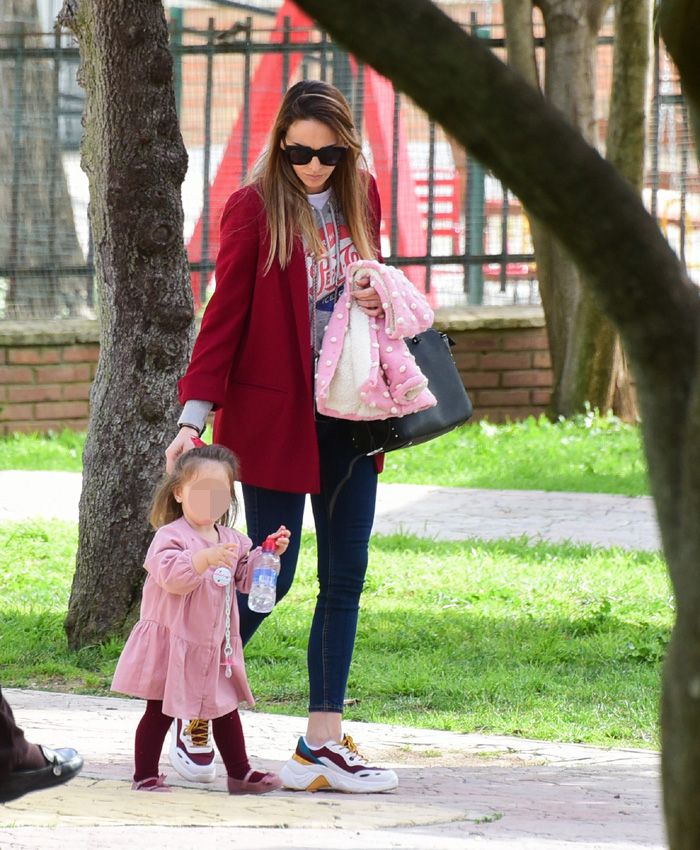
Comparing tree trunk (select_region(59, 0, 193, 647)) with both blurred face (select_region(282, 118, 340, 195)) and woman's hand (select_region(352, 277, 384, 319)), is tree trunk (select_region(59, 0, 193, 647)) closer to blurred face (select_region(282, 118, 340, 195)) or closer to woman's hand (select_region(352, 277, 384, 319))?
blurred face (select_region(282, 118, 340, 195))

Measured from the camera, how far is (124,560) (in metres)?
5.75

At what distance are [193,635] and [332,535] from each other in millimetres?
495

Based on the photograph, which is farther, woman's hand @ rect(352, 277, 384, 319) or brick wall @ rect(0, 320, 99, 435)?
brick wall @ rect(0, 320, 99, 435)

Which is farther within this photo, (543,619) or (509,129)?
(543,619)

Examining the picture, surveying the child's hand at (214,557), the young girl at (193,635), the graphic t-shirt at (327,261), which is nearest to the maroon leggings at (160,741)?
the young girl at (193,635)

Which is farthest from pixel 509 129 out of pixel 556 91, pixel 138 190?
pixel 556 91

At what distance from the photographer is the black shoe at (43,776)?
339 cm

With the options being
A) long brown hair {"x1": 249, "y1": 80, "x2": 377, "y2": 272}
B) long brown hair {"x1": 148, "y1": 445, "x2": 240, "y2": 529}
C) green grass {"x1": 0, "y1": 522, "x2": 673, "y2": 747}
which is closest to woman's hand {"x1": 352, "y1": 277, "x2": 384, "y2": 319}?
long brown hair {"x1": 249, "y1": 80, "x2": 377, "y2": 272}

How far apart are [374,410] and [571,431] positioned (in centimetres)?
726

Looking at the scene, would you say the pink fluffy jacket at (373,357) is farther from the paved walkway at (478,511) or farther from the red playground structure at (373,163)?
the red playground structure at (373,163)

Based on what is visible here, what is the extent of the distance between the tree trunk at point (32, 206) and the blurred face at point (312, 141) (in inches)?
304

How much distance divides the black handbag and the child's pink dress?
0.54 m

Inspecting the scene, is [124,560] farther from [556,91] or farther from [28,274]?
[556,91]

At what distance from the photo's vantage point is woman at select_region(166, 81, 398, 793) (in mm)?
4184
